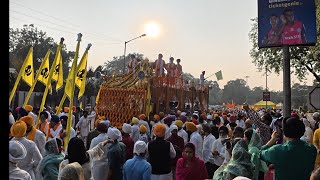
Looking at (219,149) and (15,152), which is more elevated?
(15,152)

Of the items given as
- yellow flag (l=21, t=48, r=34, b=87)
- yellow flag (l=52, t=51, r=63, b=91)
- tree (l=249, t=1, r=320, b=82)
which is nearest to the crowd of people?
yellow flag (l=52, t=51, r=63, b=91)

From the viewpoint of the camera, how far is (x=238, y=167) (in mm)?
4488

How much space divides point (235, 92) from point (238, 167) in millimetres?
152419

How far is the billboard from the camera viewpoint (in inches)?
357

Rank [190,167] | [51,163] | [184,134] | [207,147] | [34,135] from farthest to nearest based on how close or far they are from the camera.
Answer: [184,134], [207,147], [34,135], [190,167], [51,163]

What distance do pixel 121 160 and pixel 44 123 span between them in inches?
144

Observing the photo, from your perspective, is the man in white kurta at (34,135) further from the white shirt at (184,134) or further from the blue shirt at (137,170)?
the white shirt at (184,134)

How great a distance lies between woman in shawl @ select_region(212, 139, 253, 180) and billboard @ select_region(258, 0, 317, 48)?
16.8 feet

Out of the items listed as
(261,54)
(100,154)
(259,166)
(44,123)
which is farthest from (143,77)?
(261,54)

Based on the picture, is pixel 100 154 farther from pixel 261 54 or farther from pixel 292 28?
pixel 261 54

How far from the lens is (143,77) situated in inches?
734

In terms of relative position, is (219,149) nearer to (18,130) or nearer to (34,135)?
(34,135)

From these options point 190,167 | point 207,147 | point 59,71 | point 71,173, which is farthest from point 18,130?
point 59,71

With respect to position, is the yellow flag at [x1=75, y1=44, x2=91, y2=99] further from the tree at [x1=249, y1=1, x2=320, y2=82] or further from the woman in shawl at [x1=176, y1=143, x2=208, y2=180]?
the tree at [x1=249, y1=1, x2=320, y2=82]
